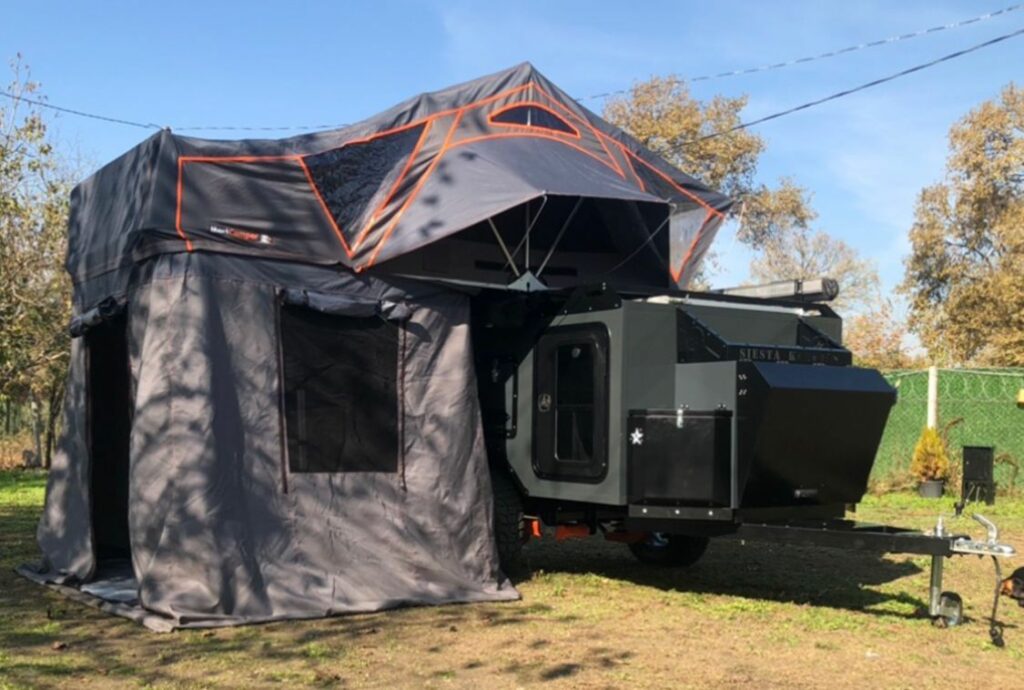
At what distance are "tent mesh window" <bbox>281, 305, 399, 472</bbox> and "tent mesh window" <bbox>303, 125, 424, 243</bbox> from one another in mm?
728

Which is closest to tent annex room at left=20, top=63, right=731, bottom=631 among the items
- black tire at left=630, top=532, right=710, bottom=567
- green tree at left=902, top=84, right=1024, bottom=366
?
black tire at left=630, top=532, right=710, bottom=567

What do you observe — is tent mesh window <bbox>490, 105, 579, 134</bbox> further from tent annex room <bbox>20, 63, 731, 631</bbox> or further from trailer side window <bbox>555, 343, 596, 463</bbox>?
trailer side window <bbox>555, 343, 596, 463</bbox>

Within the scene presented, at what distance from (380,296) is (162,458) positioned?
2.03 m

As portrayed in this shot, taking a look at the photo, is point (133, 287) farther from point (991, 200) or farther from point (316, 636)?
point (991, 200)

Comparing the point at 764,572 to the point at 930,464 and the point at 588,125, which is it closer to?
the point at 588,125

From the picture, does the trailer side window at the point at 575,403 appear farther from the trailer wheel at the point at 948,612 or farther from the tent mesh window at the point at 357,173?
the trailer wheel at the point at 948,612

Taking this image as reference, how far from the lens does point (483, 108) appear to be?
872 centimetres

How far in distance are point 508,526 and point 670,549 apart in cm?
193

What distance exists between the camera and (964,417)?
1661 cm

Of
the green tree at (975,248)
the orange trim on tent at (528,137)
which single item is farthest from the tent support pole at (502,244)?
the green tree at (975,248)

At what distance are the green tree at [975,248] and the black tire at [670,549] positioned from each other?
72.7ft

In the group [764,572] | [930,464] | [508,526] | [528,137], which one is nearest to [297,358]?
[508,526]

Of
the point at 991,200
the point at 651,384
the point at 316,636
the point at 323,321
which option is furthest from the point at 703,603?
the point at 991,200

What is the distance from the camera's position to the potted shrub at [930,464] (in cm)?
1596
